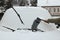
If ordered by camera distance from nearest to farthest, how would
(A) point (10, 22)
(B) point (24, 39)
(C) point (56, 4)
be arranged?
(B) point (24, 39) → (A) point (10, 22) → (C) point (56, 4)

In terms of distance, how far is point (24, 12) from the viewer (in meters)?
3.55

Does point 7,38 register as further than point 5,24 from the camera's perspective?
No

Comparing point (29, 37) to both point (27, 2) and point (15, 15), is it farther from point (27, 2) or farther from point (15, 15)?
point (27, 2)

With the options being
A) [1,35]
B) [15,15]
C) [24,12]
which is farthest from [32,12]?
[1,35]

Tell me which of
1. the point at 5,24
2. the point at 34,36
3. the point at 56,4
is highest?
the point at 34,36

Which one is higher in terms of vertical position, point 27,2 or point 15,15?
point 15,15

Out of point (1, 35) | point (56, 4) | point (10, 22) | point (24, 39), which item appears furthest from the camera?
point (56, 4)

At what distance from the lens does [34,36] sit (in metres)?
1.48

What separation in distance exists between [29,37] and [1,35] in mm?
248

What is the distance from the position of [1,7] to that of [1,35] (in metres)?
12.9

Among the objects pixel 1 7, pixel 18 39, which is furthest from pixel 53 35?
pixel 1 7

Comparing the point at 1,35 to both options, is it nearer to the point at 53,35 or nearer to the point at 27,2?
the point at 53,35

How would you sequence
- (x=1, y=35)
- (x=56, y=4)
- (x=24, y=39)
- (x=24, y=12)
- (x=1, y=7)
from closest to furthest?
(x=24, y=39), (x=1, y=35), (x=24, y=12), (x=1, y=7), (x=56, y=4)

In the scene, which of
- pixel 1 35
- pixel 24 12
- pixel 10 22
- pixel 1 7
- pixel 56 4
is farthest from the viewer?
pixel 56 4
